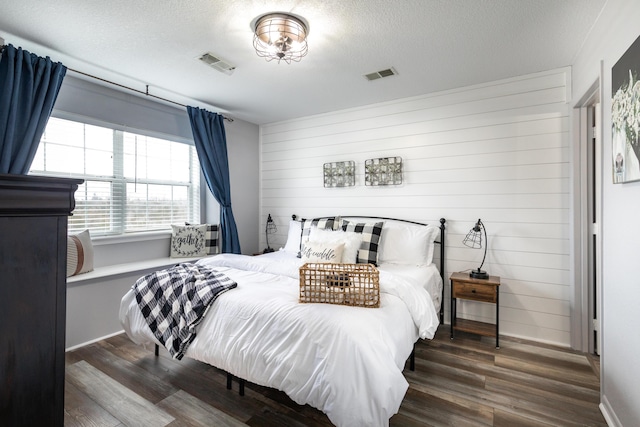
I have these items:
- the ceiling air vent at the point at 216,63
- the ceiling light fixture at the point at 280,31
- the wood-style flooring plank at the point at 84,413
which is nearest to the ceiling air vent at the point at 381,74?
the ceiling light fixture at the point at 280,31

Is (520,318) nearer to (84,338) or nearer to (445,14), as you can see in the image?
(445,14)

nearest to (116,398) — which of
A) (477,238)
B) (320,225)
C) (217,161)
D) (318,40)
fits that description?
(320,225)

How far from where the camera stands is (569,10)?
1989mm

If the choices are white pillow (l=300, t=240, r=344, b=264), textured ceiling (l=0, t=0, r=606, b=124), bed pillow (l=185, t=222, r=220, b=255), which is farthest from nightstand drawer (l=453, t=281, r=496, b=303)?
bed pillow (l=185, t=222, r=220, b=255)

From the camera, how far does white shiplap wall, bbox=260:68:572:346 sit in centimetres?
281

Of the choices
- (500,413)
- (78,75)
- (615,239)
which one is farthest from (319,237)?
(78,75)

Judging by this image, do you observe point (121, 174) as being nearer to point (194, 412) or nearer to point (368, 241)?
point (194, 412)

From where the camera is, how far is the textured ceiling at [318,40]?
6.48ft

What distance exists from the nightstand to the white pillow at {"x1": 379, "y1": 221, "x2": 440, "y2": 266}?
348 mm

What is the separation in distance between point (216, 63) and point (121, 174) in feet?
5.47

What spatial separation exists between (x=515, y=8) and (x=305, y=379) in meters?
2.54

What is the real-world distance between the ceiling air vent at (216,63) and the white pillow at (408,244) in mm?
2183

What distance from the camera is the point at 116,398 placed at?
2031 mm

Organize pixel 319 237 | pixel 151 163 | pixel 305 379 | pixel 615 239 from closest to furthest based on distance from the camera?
pixel 305 379 < pixel 615 239 < pixel 319 237 < pixel 151 163
